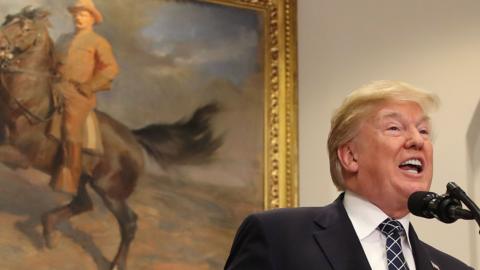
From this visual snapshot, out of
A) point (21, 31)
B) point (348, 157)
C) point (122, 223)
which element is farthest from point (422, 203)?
point (21, 31)

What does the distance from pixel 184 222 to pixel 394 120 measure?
152cm

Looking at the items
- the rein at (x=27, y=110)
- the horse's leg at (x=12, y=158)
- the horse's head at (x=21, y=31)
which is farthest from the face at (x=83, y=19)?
the horse's leg at (x=12, y=158)

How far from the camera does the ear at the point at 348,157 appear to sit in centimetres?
258

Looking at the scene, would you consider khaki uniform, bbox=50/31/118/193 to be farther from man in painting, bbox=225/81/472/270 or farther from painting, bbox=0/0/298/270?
man in painting, bbox=225/81/472/270

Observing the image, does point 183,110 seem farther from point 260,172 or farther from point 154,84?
point 260,172

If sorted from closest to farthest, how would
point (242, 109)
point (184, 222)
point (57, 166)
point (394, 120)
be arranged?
A: point (394, 120)
point (57, 166)
point (184, 222)
point (242, 109)

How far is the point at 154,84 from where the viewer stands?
388cm

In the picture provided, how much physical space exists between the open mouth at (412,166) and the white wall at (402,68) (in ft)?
4.20

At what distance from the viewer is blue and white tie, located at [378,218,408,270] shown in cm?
234

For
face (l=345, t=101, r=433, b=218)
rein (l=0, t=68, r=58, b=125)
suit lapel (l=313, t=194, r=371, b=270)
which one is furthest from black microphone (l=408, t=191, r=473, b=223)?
rein (l=0, t=68, r=58, b=125)

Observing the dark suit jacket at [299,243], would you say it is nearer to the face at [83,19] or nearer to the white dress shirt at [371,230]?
the white dress shirt at [371,230]

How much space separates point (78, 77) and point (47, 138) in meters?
0.31

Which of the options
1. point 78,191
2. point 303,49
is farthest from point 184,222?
point 303,49

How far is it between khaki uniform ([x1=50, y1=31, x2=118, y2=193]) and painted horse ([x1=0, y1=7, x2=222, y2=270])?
0.04 m
